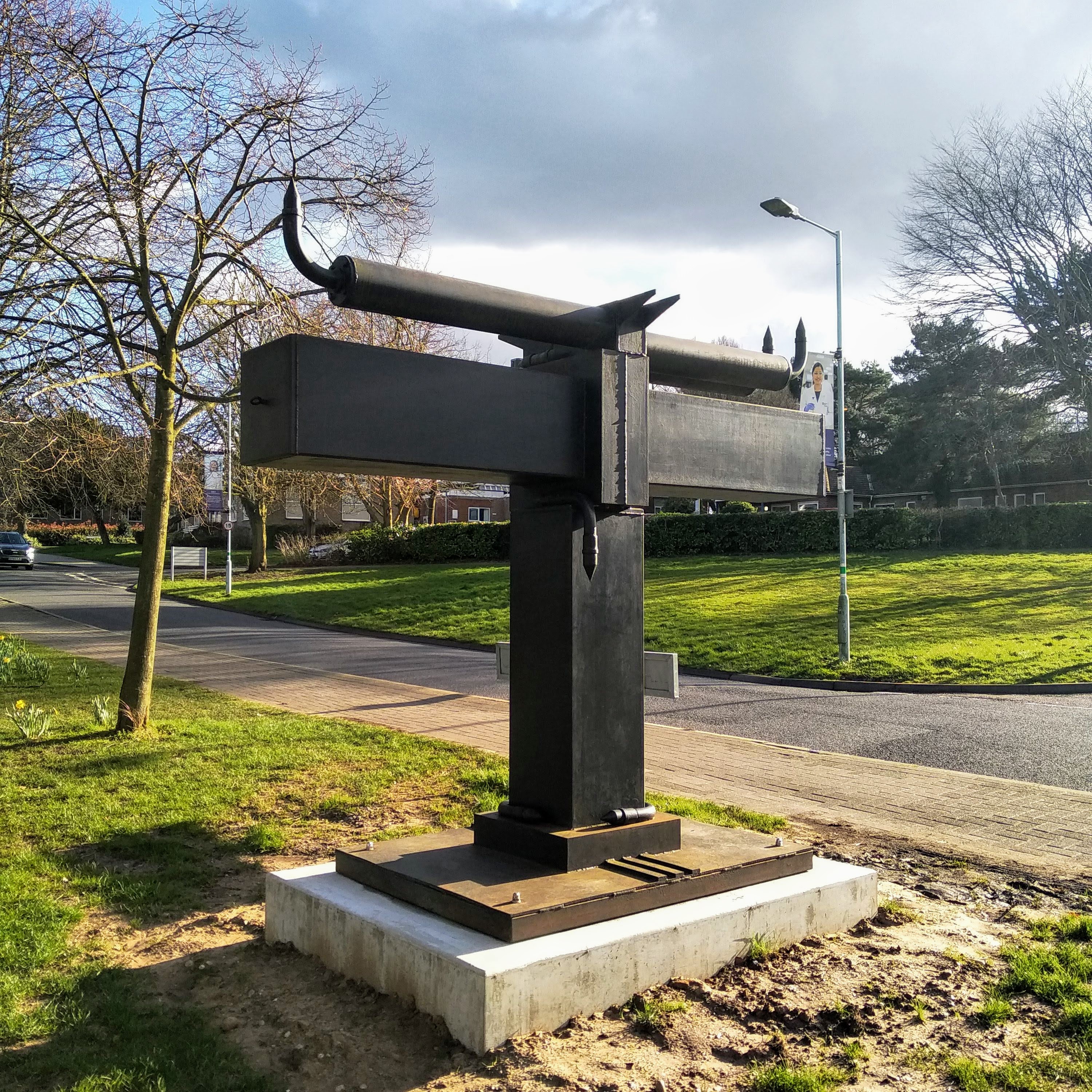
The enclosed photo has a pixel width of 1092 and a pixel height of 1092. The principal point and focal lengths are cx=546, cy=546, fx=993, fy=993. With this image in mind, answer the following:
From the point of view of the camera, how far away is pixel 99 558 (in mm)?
53000

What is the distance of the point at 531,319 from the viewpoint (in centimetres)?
400

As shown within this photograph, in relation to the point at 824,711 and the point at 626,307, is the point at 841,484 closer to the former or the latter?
the point at 824,711

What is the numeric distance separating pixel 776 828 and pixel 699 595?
60.6 ft

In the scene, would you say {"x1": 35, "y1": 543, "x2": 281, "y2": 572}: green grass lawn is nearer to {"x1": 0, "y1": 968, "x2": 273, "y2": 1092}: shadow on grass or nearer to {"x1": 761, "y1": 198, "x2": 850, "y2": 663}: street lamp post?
{"x1": 761, "y1": 198, "x2": 850, "y2": 663}: street lamp post

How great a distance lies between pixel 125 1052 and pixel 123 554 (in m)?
52.1

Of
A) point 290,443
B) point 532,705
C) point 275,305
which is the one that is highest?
point 275,305

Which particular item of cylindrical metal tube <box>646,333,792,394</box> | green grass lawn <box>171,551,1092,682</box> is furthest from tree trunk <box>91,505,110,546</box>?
cylindrical metal tube <box>646,333,792,394</box>

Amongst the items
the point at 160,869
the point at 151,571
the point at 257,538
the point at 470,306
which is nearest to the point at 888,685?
the point at 151,571

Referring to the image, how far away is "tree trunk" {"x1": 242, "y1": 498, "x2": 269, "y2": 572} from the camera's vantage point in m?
38.0

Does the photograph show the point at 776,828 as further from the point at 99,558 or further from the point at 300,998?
the point at 99,558

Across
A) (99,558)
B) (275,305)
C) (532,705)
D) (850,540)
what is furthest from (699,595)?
(99,558)

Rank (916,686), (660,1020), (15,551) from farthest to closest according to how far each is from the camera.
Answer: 1. (15,551)
2. (916,686)
3. (660,1020)

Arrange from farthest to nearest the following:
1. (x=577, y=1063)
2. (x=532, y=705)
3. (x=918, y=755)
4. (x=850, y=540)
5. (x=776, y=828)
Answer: (x=850, y=540), (x=918, y=755), (x=776, y=828), (x=532, y=705), (x=577, y=1063)

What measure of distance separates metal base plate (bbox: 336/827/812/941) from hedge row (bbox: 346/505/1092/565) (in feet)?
76.9
